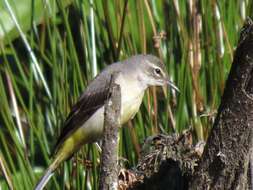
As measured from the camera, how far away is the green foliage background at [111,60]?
120 inches

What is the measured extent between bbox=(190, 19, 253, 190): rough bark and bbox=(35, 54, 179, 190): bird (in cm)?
95

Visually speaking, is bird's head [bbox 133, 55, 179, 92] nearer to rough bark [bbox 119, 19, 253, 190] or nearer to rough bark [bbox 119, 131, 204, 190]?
rough bark [bbox 119, 131, 204, 190]

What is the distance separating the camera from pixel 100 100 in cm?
336

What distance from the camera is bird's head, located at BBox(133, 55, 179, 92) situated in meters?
3.27

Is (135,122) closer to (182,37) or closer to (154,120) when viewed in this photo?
(154,120)

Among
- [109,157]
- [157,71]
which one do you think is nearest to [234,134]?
[109,157]

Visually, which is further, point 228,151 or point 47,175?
point 47,175

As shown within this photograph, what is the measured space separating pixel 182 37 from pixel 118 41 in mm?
318

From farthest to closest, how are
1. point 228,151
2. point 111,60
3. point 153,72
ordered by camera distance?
point 153,72 < point 111,60 < point 228,151

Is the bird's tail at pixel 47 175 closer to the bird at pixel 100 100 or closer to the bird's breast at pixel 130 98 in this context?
the bird at pixel 100 100

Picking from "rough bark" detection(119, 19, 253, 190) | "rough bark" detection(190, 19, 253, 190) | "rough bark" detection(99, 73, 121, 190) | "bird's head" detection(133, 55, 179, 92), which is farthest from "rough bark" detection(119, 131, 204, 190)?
"bird's head" detection(133, 55, 179, 92)

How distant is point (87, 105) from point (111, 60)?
0.71ft

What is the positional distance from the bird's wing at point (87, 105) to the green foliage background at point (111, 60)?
0.12 feet

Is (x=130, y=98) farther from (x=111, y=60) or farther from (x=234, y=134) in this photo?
(x=234, y=134)
